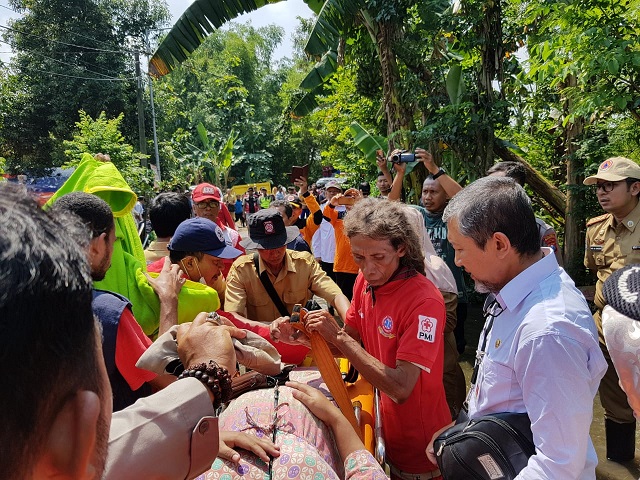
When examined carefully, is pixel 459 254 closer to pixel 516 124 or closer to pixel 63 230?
pixel 63 230

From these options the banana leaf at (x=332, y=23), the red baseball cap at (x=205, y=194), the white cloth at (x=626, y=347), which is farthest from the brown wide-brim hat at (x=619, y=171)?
the banana leaf at (x=332, y=23)

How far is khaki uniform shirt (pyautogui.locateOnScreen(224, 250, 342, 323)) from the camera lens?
3.10 metres

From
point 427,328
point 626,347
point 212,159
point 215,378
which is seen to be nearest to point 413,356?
point 427,328

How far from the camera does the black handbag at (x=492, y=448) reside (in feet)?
4.58

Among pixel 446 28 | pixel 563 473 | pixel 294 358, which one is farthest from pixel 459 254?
pixel 446 28

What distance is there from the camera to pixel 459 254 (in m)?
1.69

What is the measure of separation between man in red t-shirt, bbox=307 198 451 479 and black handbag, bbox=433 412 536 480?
0.58 m

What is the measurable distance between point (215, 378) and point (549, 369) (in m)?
0.90

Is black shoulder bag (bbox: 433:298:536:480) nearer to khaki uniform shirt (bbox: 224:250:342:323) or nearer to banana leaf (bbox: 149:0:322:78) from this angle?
khaki uniform shirt (bbox: 224:250:342:323)

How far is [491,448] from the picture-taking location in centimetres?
141

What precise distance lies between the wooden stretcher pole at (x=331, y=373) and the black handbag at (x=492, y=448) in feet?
2.20

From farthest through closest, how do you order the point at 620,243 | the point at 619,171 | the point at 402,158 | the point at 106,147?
the point at 106,147 → the point at 402,158 → the point at 620,243 → the point at 619,171

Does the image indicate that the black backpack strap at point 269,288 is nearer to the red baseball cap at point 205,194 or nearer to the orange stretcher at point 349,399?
the orange stretcher at point 349,399

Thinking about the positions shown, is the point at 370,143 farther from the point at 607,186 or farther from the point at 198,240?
the point at 198,240
